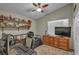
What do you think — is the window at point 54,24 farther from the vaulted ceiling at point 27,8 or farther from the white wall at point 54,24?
the vaulted ceiling at point 27,8

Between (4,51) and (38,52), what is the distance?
0.54 m

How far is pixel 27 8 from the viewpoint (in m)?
1.81

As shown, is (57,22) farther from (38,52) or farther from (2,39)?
(2,39)

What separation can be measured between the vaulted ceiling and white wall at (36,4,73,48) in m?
0.06

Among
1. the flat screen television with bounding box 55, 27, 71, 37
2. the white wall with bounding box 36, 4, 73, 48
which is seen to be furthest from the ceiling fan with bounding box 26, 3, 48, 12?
the flat screen television with bounding box 55, 27, 71, 37

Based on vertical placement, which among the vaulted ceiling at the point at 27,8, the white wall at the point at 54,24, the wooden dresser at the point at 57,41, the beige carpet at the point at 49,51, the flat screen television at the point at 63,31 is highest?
the vaulted ceiling at the point at 27,8

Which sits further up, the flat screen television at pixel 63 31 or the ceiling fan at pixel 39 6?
the ceiling fan at pixel 39 6

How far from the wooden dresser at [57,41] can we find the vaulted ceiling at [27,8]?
0.39 m

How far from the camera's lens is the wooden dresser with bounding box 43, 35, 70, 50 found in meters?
1.78

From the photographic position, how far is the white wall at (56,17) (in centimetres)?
176

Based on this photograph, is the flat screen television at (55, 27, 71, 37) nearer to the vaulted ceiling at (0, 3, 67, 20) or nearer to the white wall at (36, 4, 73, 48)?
the white wall at (36, 4, 73, 48)

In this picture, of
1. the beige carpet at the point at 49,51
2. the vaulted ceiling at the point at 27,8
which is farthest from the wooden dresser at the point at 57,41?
the vaulted ceiling at the point at 27,8

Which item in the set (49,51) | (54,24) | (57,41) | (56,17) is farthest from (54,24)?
(49,51)
